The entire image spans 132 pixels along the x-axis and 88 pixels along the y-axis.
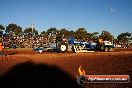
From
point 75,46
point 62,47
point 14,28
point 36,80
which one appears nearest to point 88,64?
point 36,80

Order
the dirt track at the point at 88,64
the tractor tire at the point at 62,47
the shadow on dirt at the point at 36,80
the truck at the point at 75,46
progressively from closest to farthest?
the shadow on dirt at the point at 36,80 < the dirt track at the point at 88,64 < the tractor tire at the point at 62,47 < the truck at the point at 75,46

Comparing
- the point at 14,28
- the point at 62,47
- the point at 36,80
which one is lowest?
the point at 36,80

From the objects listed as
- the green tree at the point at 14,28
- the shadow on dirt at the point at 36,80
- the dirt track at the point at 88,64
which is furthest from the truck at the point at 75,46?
the green tree at the point at 14,28

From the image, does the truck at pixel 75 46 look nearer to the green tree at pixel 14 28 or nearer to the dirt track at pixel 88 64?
the dirt track at pixel 88 64

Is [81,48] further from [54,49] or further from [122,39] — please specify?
[122,39]

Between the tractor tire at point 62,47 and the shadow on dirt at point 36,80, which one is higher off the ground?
the tractor tire at point 62,47

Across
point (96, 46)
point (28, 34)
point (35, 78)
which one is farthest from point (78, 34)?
point (35, 78)

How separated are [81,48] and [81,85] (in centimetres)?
1842

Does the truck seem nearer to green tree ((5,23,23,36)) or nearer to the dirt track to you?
the dirt track

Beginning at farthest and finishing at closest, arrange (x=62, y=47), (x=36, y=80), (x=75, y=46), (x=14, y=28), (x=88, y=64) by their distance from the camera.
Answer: (x=14, y=28) → (x=75, y=46) → (x=62, y=47) → (x=88, y=64) → (x=36, y=80)

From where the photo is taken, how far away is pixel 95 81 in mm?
9398

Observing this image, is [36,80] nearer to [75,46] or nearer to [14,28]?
[75,46]

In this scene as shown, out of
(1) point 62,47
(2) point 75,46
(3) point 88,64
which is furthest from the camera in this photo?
(2) point 75,46

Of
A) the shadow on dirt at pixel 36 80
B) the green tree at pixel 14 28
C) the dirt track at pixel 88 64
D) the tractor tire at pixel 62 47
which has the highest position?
the green tree at pixel 14 28
